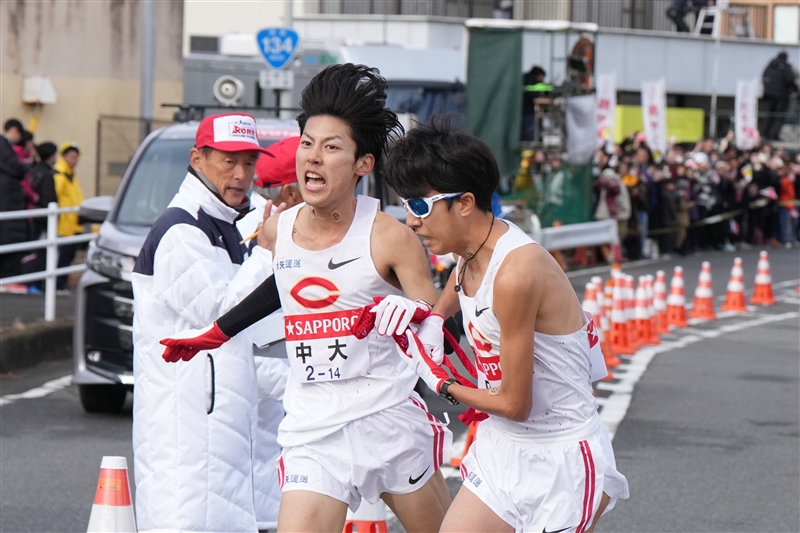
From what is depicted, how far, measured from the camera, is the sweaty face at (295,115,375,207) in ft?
14.3

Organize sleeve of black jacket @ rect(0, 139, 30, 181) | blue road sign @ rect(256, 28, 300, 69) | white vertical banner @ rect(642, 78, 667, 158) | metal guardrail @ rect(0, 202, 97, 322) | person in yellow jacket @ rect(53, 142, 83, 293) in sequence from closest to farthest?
1. metal guardrail @ rect(0, 202, 97, 322)
2. sleeve of black jacket @ rect(0, 139, 30, 181)
3. person in yellow jacket @ rect(53, 142, 83, 293)
4. blue road sign @ rect(256, 28, 300, 69)
5. white vertical banner @ rect(642, 78, 667, 158)

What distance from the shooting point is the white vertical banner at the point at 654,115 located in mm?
32125

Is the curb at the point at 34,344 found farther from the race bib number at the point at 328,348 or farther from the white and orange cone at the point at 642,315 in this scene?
the race bib number at the point at 328,348

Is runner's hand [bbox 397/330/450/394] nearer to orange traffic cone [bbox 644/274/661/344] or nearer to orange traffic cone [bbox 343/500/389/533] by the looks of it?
orange traffic cone [bbox 343/500/389/533]

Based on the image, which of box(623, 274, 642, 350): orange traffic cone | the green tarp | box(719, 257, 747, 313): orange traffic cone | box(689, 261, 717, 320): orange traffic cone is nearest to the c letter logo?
box(623, 274, 642, 350): orange traffic cone

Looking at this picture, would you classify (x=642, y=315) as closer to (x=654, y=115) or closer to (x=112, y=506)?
(x=112, y=506)

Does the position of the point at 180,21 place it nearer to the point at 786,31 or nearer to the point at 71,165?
the point at 71,165

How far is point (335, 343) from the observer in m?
4.37

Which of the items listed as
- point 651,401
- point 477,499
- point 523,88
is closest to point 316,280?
point 477,499

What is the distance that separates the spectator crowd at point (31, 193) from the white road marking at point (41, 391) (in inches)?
132

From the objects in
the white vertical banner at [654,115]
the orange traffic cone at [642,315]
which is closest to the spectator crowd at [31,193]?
the orange traffic cone at [642,315]

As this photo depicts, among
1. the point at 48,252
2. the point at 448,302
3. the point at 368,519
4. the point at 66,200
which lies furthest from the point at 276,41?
the point at 448,302

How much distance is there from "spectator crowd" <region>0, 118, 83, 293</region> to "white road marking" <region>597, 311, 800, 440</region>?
6.39 metres

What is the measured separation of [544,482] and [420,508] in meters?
0.53
